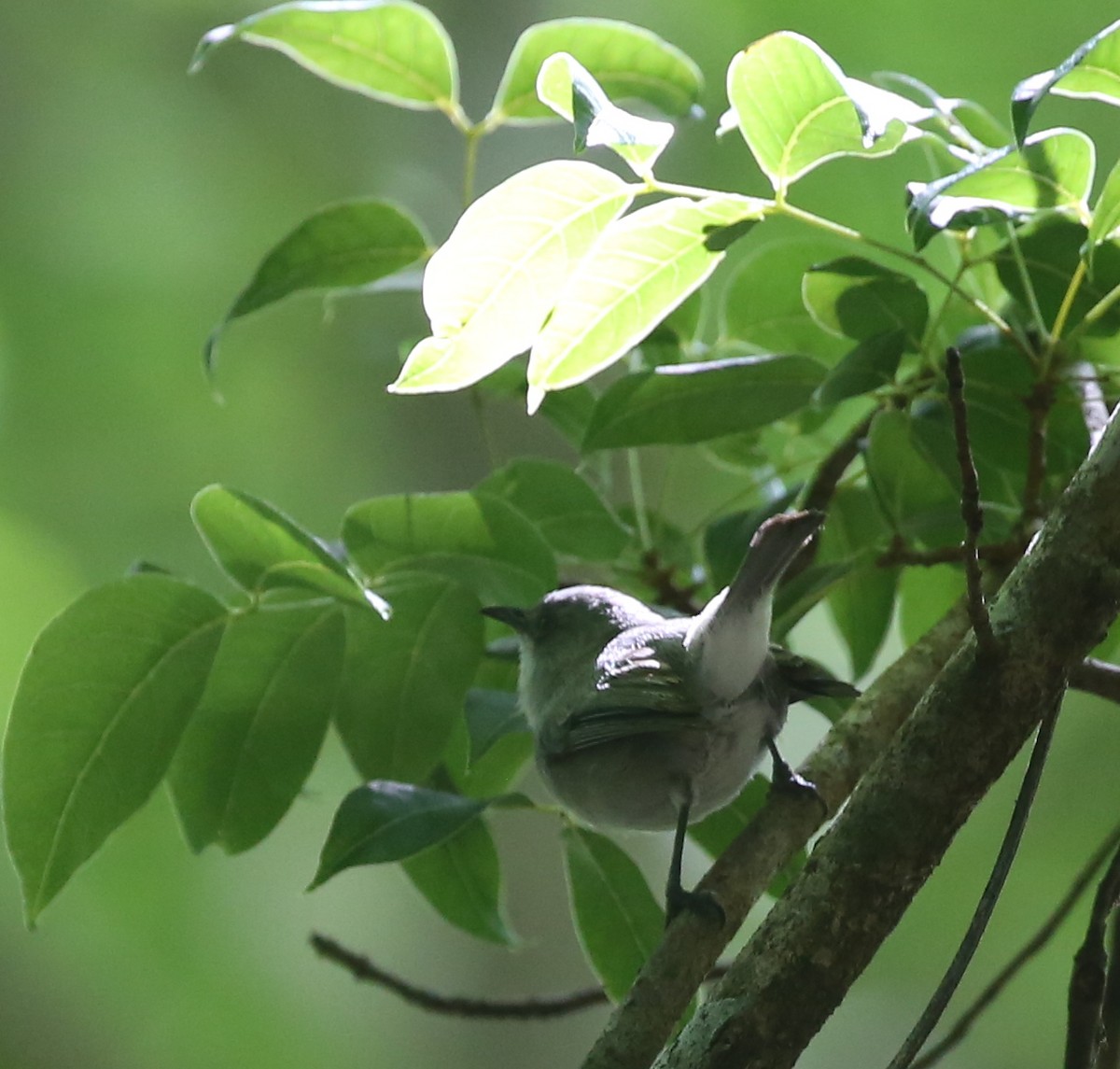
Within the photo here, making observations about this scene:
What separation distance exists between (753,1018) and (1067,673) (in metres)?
0.27

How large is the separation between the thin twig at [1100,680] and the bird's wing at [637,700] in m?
0.34

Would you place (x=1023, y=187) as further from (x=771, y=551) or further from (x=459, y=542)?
(x=459, y=542)

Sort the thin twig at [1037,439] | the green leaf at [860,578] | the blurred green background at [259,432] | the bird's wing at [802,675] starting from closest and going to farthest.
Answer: the thin twig at [1037,439]
the bird's wing at [802,675]
the green leaf at [860,578]
the blurred green background at [259,432]

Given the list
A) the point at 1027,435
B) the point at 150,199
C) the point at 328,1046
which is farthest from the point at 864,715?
the point at 150,199

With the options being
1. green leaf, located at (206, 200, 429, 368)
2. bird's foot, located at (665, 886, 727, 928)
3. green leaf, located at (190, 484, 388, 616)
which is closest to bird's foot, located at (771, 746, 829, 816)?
bird's foot, located at (665, 886, 727, 928)

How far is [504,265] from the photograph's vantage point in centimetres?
89

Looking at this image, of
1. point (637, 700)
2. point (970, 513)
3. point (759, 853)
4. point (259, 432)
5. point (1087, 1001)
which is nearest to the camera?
point (970, 513)

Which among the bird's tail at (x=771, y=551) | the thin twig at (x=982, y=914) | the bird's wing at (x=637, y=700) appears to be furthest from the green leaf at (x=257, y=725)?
the thin twig at (x=982, y=914)

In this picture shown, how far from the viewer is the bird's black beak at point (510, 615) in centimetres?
127

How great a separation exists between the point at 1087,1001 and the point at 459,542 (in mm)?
602

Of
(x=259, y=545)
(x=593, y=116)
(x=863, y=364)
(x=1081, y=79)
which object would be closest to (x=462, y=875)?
(x=259, y=545)

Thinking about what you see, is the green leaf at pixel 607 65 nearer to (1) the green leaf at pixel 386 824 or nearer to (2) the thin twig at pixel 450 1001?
(1) the green leaf at pixel 386 824

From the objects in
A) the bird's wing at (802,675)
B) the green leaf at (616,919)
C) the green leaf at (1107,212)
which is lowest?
Result: the green leaf at (616,919)

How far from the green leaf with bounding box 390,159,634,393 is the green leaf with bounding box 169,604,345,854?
12.9 inches
